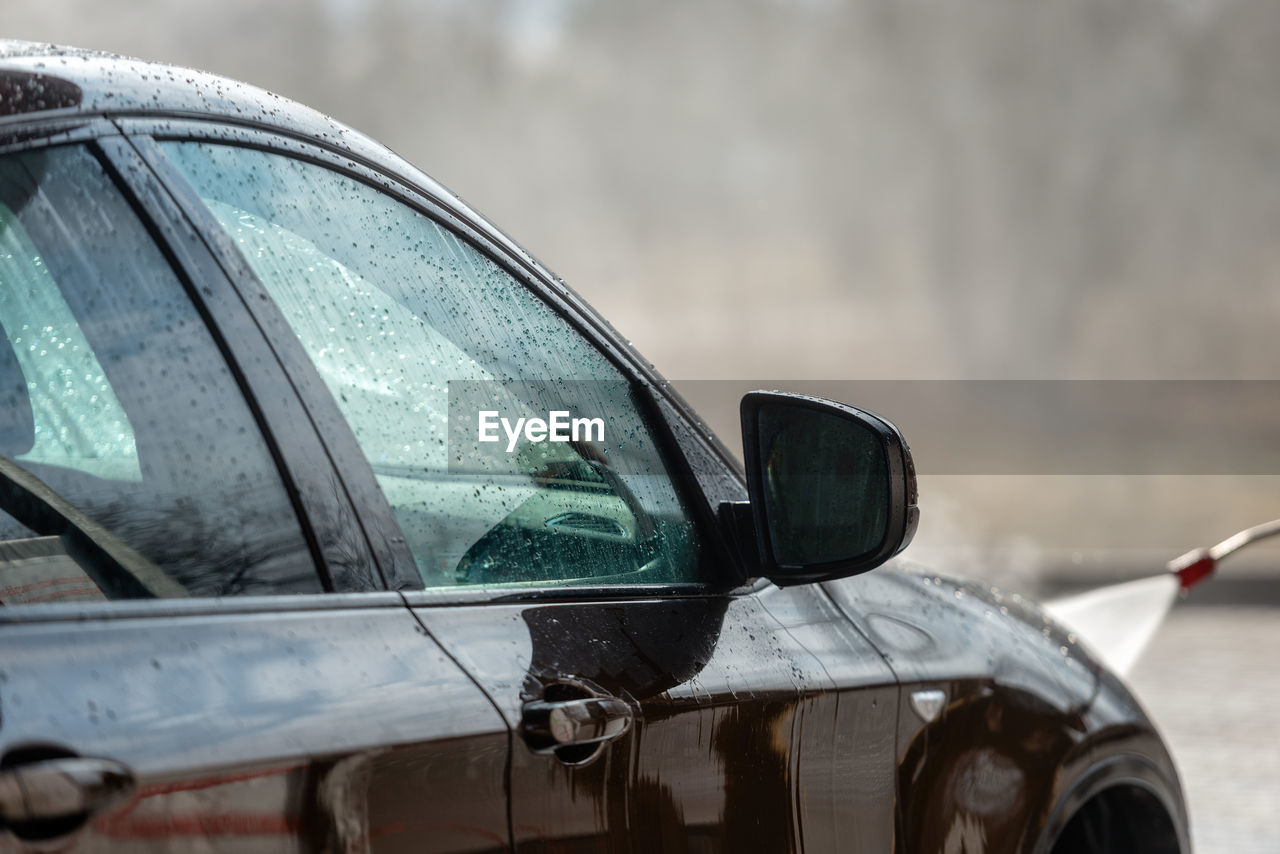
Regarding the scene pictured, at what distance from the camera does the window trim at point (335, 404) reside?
1401 millimetres

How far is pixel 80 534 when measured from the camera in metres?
1.27

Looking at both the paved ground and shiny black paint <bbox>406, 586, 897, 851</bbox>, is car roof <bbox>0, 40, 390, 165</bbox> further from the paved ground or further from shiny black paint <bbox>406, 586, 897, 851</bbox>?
the paved ground

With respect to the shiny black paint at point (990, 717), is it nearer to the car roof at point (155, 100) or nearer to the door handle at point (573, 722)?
the door handle at point (573, 722)

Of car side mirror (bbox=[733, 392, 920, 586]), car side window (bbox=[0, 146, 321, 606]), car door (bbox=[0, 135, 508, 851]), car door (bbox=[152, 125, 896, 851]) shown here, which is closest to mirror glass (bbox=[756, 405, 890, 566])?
car side mirror (bbox=[733, 392, 920, 586])

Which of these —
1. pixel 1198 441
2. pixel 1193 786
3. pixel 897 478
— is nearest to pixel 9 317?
pixel 897 478

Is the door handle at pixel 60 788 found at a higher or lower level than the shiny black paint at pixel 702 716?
higher

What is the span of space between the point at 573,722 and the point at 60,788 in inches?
21.6

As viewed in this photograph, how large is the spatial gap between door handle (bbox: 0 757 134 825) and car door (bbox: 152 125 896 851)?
1.30 feet

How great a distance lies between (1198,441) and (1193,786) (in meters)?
12.6

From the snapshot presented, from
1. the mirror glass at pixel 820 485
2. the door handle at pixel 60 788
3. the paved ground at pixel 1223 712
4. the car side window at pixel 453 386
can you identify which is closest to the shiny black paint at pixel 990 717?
the mirror glass at pixel 820 485

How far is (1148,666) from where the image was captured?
894 centimetres

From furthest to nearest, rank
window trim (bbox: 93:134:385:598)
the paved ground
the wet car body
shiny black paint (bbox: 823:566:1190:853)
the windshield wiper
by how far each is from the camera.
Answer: the paved ground, shiny black paint (bbox: 823:566:1190:853), window trim (bbox: 93:134:385:598), the windshield wiper, the wet car body

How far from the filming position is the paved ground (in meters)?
5.59

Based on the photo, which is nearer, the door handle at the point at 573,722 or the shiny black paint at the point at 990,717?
the door handle at the point at 573,722
